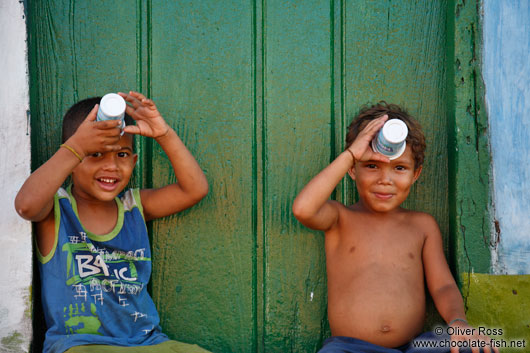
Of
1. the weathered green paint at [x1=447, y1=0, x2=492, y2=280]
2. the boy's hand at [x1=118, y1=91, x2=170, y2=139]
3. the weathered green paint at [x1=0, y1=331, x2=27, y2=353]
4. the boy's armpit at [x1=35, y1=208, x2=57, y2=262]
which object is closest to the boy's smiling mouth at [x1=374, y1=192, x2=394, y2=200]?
the weathered green paint at [x1=447, y1=0, x2=492, y2=280]

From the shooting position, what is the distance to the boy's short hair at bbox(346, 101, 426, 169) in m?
2.01

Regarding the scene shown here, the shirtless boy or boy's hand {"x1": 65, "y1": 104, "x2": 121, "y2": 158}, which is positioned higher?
boy's hand {"x1": 65, "y1": 104, "x2": 121, "y2": 158}

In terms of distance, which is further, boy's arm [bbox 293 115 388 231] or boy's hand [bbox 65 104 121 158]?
boy's arm [bbox 293 115 388 231]

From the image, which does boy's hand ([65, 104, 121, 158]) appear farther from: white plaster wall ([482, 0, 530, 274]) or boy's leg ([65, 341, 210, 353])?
white plaster wall ([482, 0, 530, 274])

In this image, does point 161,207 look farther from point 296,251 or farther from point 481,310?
point 481,310

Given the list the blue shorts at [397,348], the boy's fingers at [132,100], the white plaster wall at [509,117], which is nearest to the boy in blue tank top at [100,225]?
the boy's fingers at [132,100]

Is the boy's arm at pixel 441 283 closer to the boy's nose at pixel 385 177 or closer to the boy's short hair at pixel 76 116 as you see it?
the boy's nose at pixel 385 177

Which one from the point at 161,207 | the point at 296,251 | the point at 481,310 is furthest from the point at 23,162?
the point at 481,310

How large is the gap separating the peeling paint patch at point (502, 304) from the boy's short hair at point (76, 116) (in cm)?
114

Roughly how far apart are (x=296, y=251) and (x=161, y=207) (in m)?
0.44

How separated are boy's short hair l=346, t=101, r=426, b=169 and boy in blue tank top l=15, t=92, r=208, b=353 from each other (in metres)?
0.48

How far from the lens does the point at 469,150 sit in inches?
79.1

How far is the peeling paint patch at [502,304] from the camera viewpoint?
196 cm

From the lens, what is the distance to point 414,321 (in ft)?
6.34
